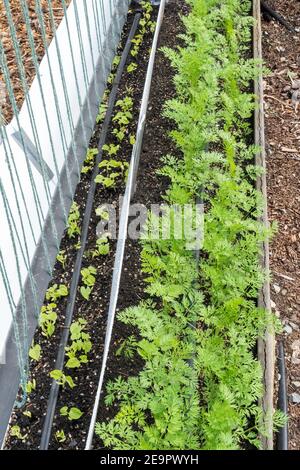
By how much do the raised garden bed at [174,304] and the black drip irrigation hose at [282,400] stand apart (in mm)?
157

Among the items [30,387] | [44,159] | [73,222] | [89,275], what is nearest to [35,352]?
[30,387]

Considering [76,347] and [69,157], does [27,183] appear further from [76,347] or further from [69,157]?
[76,347]

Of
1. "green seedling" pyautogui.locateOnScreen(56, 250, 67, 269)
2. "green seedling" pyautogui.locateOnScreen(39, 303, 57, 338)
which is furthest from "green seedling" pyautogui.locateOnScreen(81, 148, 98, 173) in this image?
"green seedling" pyautogui.locateOnScreen(39, 303, 57, 338)

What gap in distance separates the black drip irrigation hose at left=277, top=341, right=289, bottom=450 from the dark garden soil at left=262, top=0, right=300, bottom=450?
0.10 m

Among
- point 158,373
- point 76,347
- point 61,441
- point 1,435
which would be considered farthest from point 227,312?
point 1,435

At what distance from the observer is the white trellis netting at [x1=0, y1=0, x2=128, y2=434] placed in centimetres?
242

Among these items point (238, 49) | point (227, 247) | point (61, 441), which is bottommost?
point (61, 441)

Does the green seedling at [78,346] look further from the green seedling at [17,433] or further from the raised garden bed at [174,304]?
the green seedling at [17,433]

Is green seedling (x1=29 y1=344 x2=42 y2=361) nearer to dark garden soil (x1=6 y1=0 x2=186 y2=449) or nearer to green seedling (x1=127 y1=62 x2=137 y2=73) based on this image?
dark garden soil (x1=6 y1=0 x2=186 y2=449)

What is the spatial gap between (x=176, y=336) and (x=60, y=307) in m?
0.56

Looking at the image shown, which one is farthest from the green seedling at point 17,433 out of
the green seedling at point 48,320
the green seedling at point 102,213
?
the green seedling at point 102,213

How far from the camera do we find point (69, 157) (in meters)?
3.12

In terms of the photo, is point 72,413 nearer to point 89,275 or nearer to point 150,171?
point 89,275

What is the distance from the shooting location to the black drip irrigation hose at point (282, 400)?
2.32 meters
